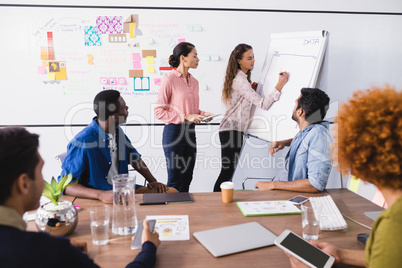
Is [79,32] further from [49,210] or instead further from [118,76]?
[49,210]

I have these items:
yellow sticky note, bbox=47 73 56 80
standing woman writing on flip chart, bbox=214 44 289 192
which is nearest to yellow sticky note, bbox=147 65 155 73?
standing woman writing on flip chart, bbox=214 44 289 192

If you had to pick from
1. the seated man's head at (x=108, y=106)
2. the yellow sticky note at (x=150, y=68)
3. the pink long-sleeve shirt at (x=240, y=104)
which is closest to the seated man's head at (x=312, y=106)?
the pink long-sleeve shirt at (x=240, y=104)

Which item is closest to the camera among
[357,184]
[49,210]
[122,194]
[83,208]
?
[49,210]

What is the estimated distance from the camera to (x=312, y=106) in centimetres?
204

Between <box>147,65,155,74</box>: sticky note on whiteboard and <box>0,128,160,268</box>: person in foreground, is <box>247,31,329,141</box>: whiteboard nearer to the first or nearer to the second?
<box>147,65,155,74</box>: sticky note on whiteboard

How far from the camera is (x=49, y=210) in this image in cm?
118

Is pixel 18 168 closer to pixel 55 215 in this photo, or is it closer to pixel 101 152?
pixel 55 215

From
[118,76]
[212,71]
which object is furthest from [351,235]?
[118,76]

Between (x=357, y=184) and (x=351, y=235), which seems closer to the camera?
(x=351, y=235)

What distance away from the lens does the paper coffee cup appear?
1559 mm

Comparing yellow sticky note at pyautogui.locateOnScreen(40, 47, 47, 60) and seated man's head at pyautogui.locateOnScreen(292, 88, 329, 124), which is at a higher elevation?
yellow sticky note at pyautogui.locateOnScreen(40, 47, 47, 60)

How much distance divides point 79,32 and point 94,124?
5.86 ft

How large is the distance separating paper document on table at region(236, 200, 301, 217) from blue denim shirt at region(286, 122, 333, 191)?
0.29 m

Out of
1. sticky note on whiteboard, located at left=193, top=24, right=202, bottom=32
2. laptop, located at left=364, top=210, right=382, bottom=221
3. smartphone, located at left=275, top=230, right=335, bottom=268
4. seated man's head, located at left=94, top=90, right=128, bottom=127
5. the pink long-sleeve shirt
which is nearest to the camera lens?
smartphone, located at left=275, top=230, right=335, bottom=268
